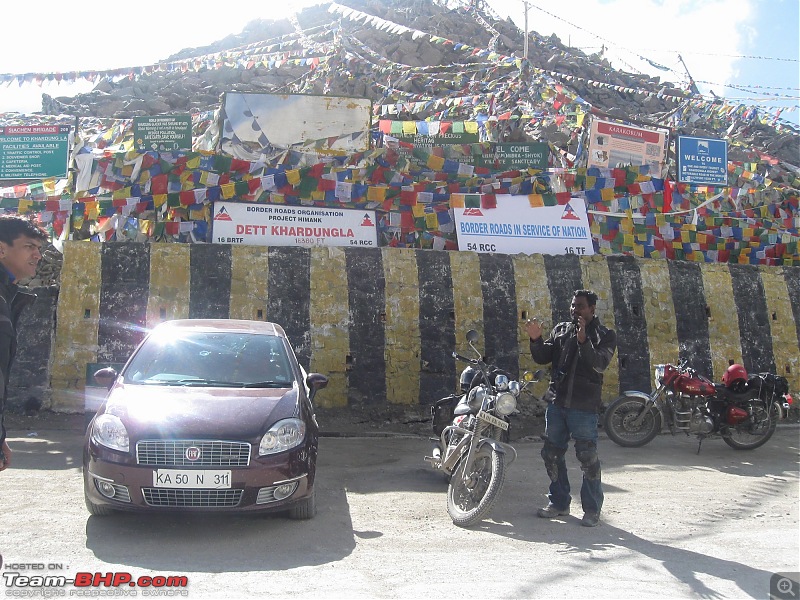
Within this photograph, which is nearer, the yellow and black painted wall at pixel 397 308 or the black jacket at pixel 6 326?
the black jacket at pixel 6 326

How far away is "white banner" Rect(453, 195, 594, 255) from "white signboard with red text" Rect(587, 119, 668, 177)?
3.77m

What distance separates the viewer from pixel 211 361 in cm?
659

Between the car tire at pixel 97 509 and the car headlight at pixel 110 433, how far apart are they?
0.45 m

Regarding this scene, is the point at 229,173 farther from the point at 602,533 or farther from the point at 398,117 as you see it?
the point at 398,117

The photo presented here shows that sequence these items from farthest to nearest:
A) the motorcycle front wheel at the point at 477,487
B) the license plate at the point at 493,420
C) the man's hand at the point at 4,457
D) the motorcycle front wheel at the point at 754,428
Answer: the motorcycle front wheel at the point at 754,428, the license plate at the point at 493,420, the motorcycle front wheel at the point at 477,487, the man's hand at the point at 4,457

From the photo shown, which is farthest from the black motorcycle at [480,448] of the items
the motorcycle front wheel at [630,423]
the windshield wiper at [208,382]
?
the motorcycle front wheel at [630,423]

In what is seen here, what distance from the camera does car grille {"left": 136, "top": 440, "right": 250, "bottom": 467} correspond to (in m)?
5.30

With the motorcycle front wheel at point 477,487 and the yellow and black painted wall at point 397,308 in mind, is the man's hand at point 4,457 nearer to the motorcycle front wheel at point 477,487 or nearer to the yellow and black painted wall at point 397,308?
the motorcycle front wheel at point 477,487

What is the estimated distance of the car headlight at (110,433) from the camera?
17.7 feet

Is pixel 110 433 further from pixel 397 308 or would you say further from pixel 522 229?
pixel 522 229

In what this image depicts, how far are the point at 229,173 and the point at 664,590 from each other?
9.39m

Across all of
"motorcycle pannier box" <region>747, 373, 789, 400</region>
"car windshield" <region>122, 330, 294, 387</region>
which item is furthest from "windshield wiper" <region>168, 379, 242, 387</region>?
"motorcycle pannier box" <region>747, 373, 789, 400</region>

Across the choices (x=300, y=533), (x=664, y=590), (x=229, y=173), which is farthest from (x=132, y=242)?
(x=664, y=590)

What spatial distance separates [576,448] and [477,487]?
871mm
